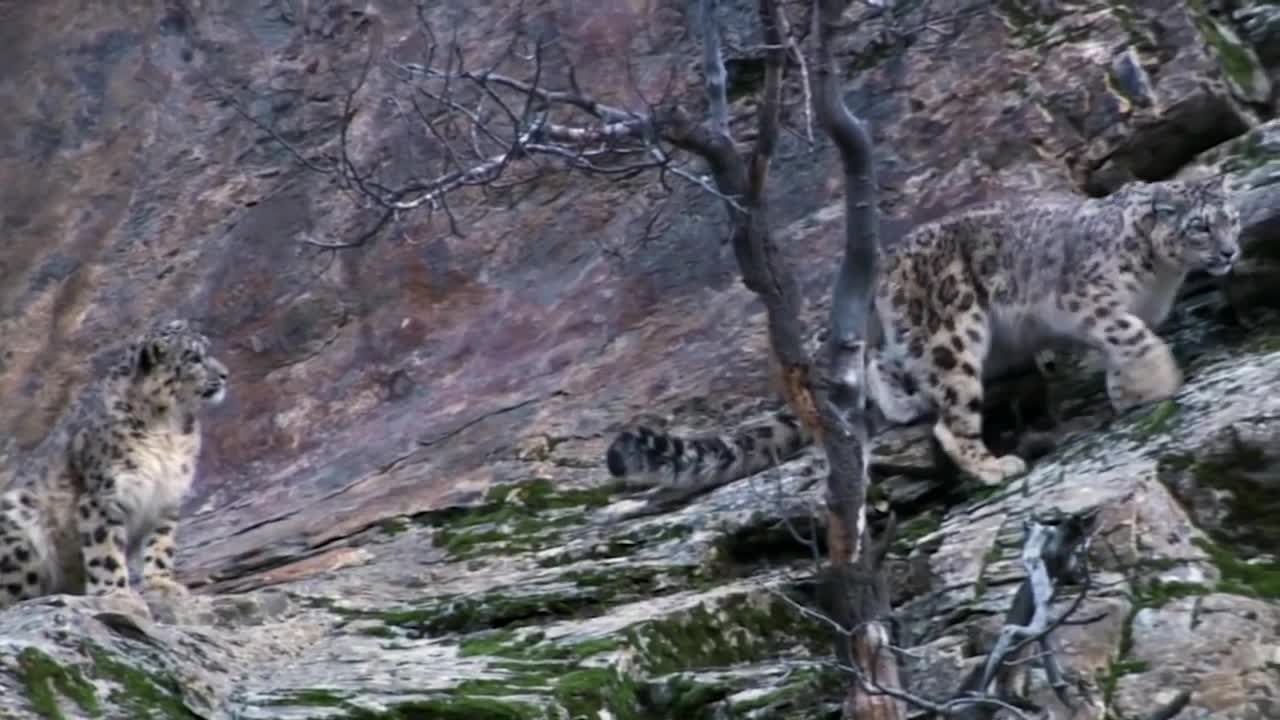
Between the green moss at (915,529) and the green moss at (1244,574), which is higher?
the green moss at (915,529)

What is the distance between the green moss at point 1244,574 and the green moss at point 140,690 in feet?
11.8

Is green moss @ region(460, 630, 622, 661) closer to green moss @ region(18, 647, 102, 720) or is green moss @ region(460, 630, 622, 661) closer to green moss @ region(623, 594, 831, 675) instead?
green moss @ region(623, 594, 831, 675)

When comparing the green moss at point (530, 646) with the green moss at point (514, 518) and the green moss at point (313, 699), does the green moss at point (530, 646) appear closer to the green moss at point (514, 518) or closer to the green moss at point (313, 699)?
the green moss at point (313, 699)

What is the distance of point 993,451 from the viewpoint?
10508 mm

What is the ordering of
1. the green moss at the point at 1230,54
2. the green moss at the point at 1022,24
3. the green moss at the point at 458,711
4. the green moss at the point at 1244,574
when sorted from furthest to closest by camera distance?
1. the green moss at the point at 1022,24
2. the green moss at the point at 1230,54
3. the green moss at the point at 1244,574
4. the green moss at the point at 458,711

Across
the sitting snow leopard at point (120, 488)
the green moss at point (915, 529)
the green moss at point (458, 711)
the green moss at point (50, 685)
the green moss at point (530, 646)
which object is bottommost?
the green moss at point (458, 711)

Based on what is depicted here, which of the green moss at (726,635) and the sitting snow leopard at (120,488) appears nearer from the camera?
the green moss at (726,635)

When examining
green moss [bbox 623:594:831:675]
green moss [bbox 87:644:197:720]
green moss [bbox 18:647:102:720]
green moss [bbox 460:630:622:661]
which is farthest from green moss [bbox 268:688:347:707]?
green moss [bbox 623:594:831:675]

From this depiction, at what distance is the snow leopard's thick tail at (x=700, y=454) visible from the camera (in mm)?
9969

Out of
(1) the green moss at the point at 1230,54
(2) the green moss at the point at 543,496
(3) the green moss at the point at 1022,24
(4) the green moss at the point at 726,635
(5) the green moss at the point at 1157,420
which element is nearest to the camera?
(4) the green moss at the point at 726,635

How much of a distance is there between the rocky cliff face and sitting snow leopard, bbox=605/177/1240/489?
0.76 feet

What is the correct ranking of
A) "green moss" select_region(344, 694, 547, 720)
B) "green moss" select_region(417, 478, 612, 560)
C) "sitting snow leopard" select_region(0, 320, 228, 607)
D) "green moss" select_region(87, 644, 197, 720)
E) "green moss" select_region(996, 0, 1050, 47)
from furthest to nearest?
1. "green moss" select_region(996, 0, 1050, 47)
2. "green moss" select_region(417, 478, 612, 560)
3. "sitting snow leopard" select_region(0, 320, 228, 607)
4. "green moss" select_region(344, 694, 547, 720)
5. "green moss" select_region(87, 644, 197, 720)

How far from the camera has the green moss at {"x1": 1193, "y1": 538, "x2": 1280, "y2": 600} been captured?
322 inches

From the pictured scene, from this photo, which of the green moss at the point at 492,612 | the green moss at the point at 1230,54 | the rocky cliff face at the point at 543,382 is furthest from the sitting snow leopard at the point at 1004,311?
the green moss at the point at 1230,54
